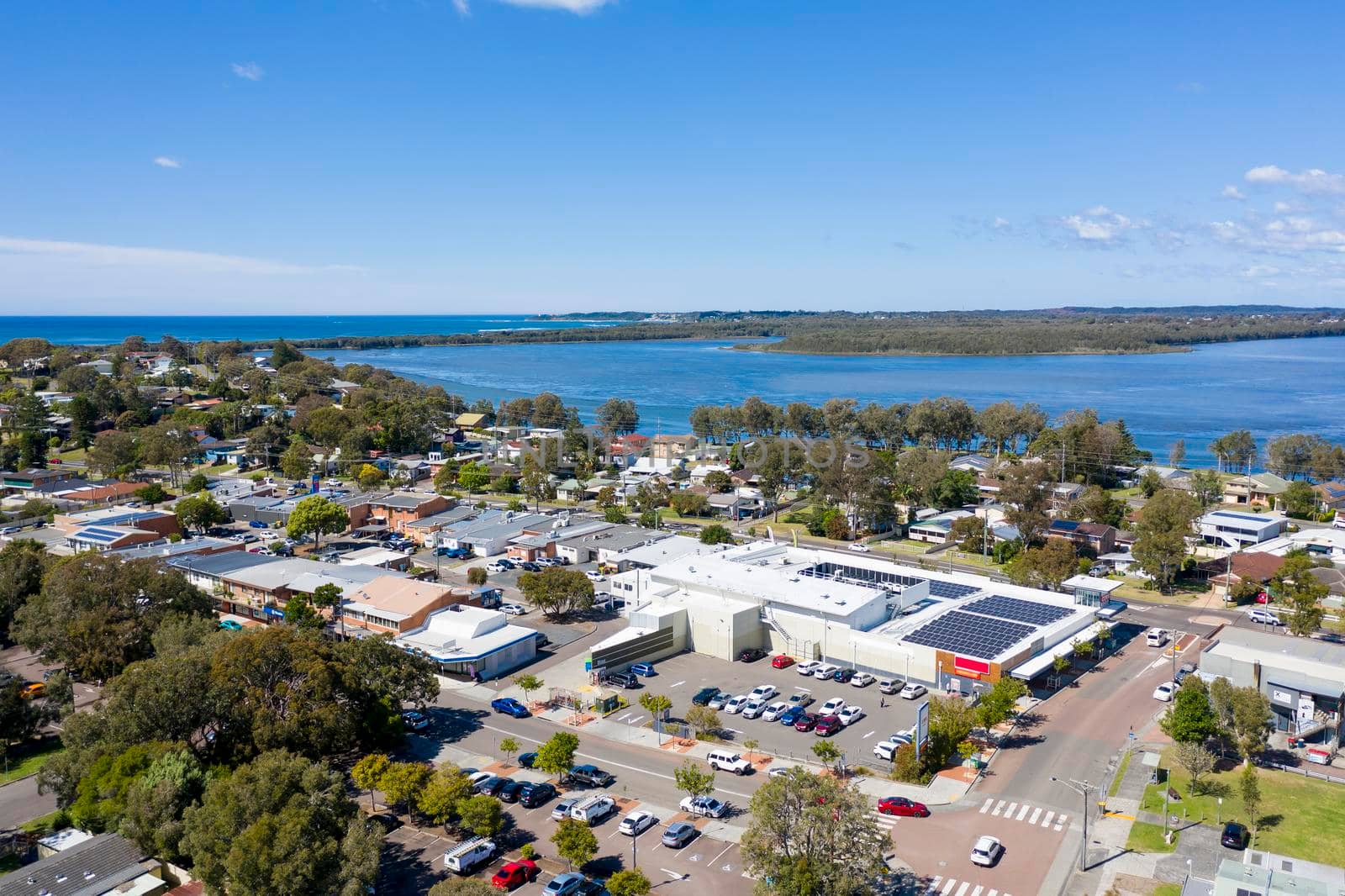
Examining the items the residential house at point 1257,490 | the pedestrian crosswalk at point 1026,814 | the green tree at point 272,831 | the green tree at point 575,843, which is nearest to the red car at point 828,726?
the pedestrian crosswalk at point 1026,814

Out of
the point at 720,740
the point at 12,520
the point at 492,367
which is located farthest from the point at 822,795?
the point at 492,367

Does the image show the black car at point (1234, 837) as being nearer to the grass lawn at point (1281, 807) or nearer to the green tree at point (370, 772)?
the grass lawn at point (1281, 807)

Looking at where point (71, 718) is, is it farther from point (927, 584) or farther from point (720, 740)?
point (927, 584)

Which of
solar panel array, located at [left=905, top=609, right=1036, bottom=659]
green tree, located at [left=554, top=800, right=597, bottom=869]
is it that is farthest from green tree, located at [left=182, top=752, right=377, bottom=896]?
solar panel array, located at [left=905, top=609, right=1036, bottom=659]

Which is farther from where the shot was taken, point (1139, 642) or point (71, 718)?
point (1139, 642)

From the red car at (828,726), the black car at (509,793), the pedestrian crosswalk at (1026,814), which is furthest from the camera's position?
the red car at (828,726)

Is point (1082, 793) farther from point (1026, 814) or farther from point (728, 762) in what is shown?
point (728, 762)
